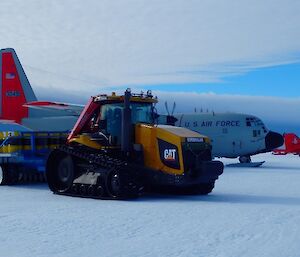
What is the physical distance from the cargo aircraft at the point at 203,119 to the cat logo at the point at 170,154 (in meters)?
13.0

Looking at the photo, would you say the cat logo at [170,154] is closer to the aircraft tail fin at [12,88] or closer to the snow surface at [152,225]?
the snow surface at [152,225]

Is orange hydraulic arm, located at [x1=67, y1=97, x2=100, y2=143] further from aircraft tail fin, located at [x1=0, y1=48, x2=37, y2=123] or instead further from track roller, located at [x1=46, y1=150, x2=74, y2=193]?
aircraft tail fin, located at [x1=0, y1=48, x2=37, y2=123]

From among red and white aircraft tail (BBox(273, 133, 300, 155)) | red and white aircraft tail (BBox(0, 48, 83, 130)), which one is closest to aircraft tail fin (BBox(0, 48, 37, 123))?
red and white aircraft tail (BBox(0, 48, 83, 130))

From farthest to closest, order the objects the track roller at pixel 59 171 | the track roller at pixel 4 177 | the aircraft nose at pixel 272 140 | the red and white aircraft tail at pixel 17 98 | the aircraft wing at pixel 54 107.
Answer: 1. the aircraft nose at pixel 272 140
2. the red and white aircraft tail at pixel 17 98
3. the aircraft wing at pixel 54 107
4. the track roller at pixel 4 177
5. the track roller at pixel 59 171

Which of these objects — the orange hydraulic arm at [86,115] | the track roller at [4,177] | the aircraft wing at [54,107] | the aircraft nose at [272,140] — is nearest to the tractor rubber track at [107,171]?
the orange hydraulic arm at [86,115]

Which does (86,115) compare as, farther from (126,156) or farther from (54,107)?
(54,107)

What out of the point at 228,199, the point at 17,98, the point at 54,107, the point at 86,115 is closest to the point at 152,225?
the point at 228,199

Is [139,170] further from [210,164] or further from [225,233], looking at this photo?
[225,233]

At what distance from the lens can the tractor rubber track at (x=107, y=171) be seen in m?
10.9

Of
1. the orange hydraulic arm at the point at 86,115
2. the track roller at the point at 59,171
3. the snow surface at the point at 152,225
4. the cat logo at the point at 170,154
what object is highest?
the orange hydraulic arm at the point at 86,115

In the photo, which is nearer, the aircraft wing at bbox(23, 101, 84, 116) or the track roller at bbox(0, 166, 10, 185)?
the track roller at bbox(0, 166, 10, 185)

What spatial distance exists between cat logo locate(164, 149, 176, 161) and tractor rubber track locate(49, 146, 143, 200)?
76cm

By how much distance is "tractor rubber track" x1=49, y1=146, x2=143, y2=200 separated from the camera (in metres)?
10.9

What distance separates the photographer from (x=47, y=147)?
14.8m
